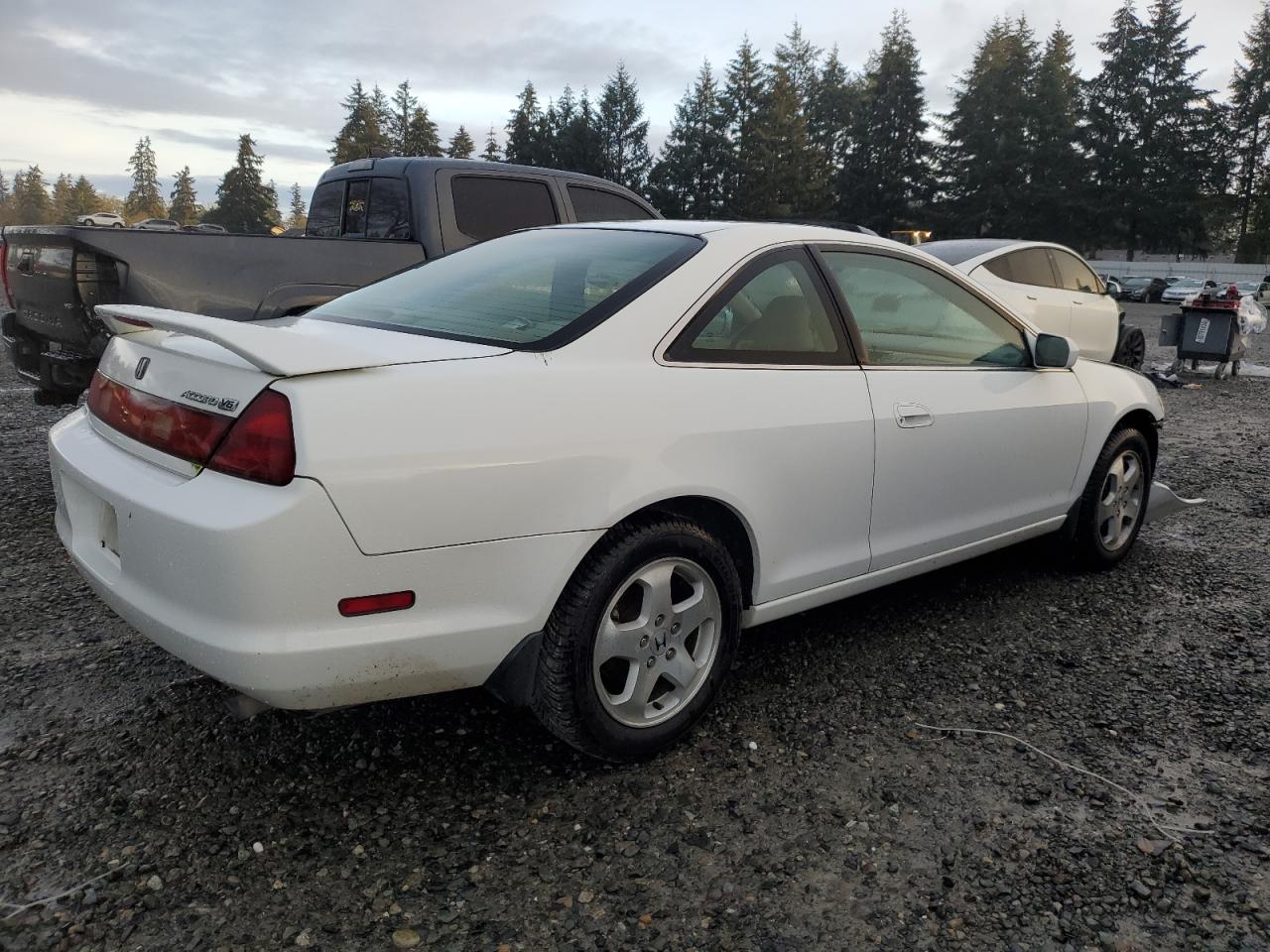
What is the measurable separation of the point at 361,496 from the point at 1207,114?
2856 inches

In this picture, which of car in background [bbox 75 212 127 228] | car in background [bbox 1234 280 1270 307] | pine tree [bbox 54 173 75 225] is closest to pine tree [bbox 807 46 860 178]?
car in background [bbox 1234 280 1270 307]

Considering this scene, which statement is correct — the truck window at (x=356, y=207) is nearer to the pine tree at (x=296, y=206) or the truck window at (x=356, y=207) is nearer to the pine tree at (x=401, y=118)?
the pine tree at (x=401, y=118)

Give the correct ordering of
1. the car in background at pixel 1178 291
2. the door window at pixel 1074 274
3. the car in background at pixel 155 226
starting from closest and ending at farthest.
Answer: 1. the car in background at pixel 155 226
2. the door window at pixel 1074 274
3. the car in background at pixel 1178 291

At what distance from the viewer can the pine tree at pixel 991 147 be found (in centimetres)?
6100

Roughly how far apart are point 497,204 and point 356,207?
1.00 meters

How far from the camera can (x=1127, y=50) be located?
62438mm

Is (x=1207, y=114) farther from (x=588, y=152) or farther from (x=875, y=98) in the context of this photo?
(x=588, y=152)

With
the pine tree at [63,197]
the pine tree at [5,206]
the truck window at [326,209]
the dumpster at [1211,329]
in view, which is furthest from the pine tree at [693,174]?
the pine tree at [5,206]

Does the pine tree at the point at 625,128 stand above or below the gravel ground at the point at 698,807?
above

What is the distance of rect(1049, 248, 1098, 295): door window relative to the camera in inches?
394

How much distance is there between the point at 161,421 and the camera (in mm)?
2311

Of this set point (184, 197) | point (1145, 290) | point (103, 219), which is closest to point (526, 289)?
point (103, 219)

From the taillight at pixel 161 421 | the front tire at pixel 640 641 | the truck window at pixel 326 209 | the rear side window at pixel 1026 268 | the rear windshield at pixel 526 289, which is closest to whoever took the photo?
the taillight at pixel 161 421

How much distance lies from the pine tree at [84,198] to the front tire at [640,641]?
473 ft
